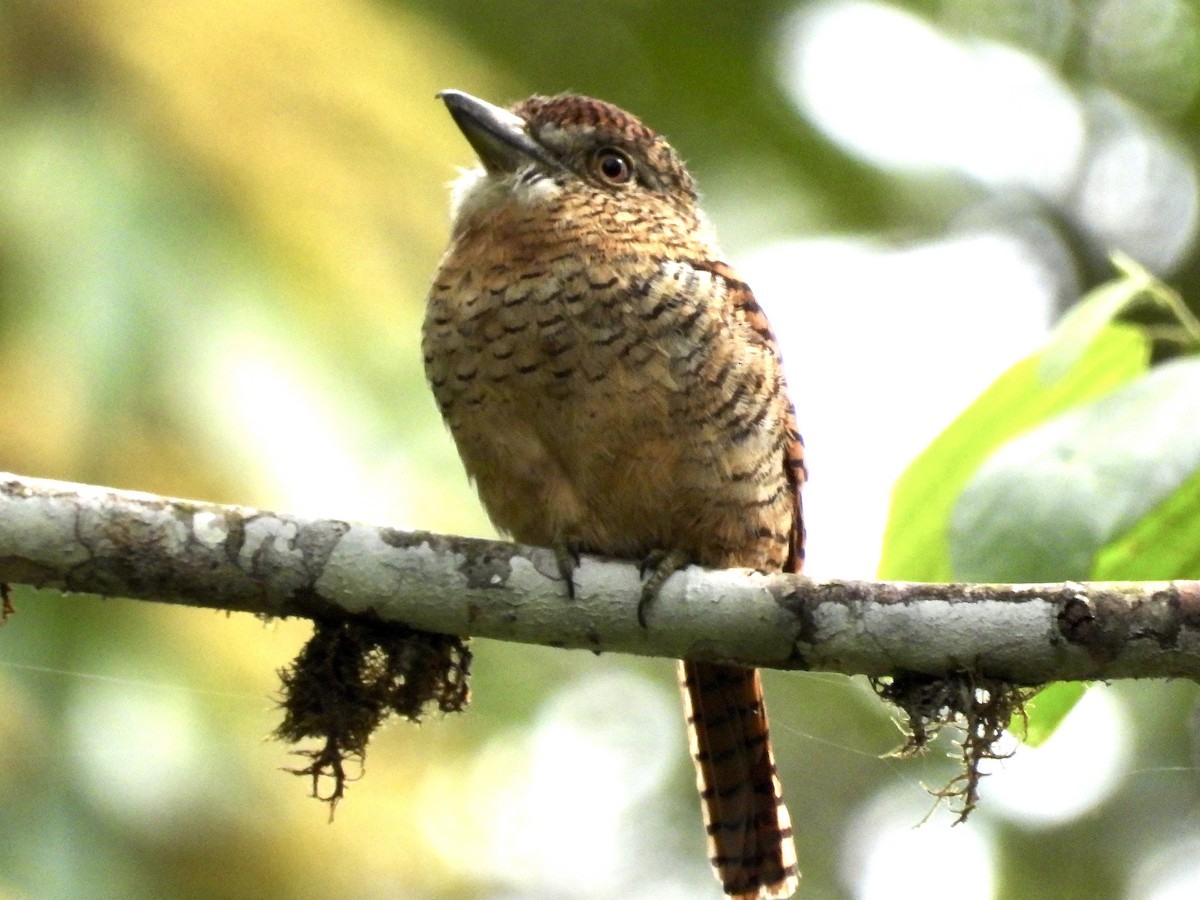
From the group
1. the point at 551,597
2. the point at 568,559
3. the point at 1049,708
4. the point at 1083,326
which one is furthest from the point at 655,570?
the point at 1083,326

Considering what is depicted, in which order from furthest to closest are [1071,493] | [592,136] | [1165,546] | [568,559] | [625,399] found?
[592,136] → [625,399] → [568,559] → [1165,546] → [1071,493]

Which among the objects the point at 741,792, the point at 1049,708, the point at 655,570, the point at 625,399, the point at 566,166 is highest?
the point at 566,166

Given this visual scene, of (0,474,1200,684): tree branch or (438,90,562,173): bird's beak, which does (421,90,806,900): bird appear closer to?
(438,90,562,173): bird's beak

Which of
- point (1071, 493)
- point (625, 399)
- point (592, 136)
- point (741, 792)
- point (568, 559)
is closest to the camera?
point (1071, 493)

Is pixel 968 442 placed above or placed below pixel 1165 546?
above

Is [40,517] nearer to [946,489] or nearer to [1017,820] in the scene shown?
[946,489]

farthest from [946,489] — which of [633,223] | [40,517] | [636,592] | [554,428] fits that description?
[40,517]

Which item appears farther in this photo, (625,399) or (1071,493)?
(625,399)

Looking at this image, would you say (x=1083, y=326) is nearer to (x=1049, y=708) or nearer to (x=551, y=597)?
(x=1049, y=708)
